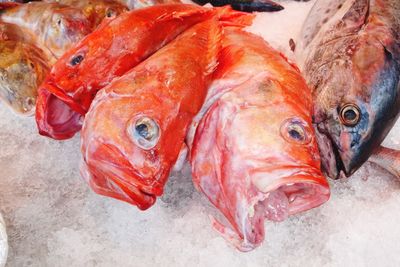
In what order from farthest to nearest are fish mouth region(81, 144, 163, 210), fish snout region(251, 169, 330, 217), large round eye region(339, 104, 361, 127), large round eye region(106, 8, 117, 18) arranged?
large round eye region(106, 8, 117, 18)
large round eye region(339, 104, 361, 127)
fish mouth region(81, 144, 163, 210)
fish snout region(251, 169, 330, 217)

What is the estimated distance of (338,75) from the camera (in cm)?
203

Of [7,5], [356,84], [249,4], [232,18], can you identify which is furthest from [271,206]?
[7,5]

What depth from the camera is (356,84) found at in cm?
197

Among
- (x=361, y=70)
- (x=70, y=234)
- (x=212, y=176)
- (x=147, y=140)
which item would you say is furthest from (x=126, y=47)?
(x=361, y=70)

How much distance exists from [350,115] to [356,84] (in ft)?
0.46

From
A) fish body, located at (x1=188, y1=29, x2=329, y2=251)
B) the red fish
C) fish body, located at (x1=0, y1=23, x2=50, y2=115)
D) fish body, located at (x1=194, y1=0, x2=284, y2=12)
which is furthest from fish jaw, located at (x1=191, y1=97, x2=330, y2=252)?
fish body, located at (x1=194, y1=0, x2=284, y2=12)

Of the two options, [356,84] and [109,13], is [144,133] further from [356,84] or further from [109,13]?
[109,13]

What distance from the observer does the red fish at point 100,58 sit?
1.96m

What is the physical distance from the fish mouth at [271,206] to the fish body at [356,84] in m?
0.29

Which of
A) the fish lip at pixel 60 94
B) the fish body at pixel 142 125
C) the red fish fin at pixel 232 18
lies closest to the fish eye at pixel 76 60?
the fish lip at pixel 60 94

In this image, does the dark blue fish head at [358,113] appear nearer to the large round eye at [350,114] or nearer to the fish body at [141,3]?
the large round eye at [350,114]

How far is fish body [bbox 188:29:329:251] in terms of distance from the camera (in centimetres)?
159

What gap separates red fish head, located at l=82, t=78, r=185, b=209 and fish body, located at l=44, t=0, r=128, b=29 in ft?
2.75

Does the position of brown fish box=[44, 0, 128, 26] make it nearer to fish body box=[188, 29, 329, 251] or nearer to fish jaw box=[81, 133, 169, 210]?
fish body box=[188, 29, 329, 251]
